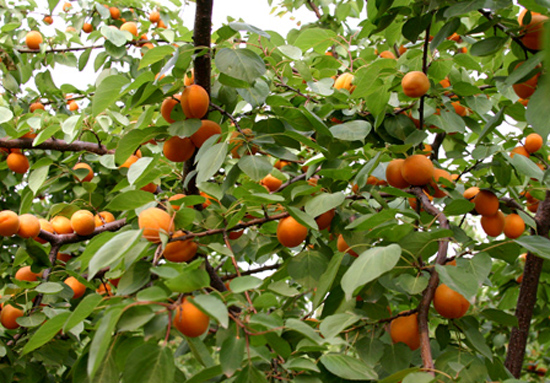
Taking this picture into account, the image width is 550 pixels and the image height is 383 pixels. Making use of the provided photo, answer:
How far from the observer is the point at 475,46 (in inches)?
42.1

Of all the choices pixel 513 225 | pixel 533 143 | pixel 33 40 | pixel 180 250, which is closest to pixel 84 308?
pixel 180 250

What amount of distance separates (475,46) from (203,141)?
0.65 metres

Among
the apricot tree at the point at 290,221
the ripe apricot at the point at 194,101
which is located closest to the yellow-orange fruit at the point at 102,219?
the apricot tree at the point at 290,221

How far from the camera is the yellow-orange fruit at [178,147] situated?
1132 mm

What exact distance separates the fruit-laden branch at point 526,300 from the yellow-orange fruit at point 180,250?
1277mm

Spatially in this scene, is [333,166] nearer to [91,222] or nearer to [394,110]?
[394,110]

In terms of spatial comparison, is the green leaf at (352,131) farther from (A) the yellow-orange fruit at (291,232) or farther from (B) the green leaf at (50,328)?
(B) the green leaf at (50,328)

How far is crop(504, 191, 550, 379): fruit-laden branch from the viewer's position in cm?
167

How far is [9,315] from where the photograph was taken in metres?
1.33

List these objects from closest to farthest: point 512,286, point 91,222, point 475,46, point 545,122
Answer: point 545,122, point 475,46, point 91,222, point 512,286

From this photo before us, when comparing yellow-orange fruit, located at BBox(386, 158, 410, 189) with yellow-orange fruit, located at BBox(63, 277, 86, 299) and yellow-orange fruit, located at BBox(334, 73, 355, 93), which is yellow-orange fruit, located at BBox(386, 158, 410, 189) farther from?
yellow-orange fruit, located at BBox(63, 277, 86, 299)

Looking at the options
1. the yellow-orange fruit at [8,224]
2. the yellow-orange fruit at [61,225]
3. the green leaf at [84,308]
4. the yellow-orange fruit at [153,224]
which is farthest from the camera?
the yellow-orange fruit at [61,225]

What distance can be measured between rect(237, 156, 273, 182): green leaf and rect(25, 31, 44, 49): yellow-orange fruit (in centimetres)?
180

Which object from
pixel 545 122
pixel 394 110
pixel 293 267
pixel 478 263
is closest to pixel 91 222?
pixel 293 267
